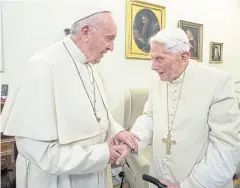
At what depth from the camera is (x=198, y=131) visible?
4.99 feet

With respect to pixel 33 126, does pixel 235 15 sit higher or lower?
higher

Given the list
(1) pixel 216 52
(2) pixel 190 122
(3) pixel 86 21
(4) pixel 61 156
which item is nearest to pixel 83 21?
(3) pixel 86 21

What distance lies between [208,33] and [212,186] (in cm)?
326

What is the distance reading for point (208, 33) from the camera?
4188mm

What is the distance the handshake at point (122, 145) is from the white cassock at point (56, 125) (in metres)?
0.07

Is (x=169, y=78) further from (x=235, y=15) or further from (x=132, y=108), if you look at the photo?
(x=235, y=15)

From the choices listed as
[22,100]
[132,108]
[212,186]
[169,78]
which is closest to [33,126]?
[22,100]

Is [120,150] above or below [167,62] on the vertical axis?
below

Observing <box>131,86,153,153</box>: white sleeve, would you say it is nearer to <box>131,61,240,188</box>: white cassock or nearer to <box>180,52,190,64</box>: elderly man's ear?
<box>131,61,240,188</box>: white cassock

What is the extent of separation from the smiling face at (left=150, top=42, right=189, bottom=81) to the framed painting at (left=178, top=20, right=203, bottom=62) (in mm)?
2375

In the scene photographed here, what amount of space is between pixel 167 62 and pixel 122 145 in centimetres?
59

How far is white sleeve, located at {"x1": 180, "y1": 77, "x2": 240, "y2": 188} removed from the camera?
4.68 feet

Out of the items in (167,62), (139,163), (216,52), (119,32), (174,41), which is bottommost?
(139,163)

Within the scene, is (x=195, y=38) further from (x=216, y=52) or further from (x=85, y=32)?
(x=85, y=32)
